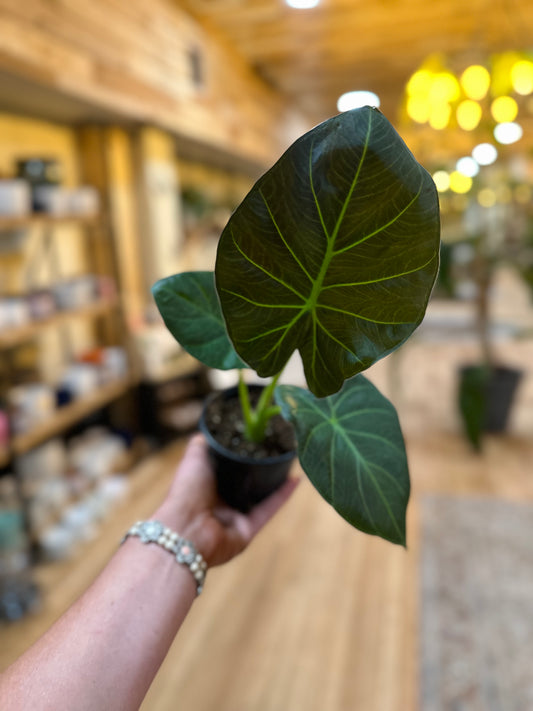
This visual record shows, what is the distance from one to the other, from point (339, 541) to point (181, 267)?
2.23 m

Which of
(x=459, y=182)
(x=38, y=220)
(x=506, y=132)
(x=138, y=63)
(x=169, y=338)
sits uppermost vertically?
(x=138, y=63)

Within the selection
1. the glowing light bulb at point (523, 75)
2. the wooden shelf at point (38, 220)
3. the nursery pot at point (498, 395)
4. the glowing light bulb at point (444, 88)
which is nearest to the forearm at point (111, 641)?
the wooden shelf at point (38, 220)

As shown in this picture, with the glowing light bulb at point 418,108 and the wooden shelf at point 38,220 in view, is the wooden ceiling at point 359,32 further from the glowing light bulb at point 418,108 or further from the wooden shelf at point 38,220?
the wooden shelf at point 38,220

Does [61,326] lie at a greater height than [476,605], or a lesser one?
greater

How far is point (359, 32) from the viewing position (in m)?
3.40

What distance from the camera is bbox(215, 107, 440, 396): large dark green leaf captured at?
0.42 m

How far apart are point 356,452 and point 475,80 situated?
215 centimetres

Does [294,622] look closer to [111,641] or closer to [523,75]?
[111,641]

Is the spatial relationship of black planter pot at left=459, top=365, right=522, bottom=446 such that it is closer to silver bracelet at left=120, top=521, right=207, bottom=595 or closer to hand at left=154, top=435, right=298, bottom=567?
hand at left=154, top=435, right=298, bottom=567

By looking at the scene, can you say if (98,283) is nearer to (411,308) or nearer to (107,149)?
(107,149)

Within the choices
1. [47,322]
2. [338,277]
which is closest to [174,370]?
[47,322]

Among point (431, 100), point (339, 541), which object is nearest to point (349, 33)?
point (431, 100)

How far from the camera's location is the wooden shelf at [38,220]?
2147 mm

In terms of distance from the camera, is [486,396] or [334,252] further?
[486,396]
